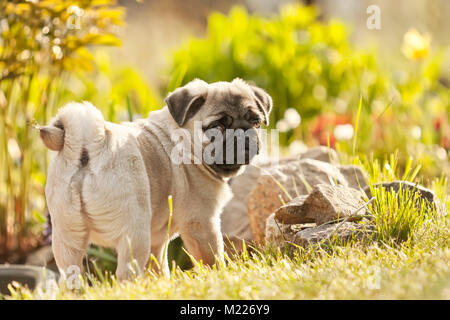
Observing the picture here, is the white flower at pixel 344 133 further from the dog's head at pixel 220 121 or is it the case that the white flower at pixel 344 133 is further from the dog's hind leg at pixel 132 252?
the dog's hind leg at pixel 132 252

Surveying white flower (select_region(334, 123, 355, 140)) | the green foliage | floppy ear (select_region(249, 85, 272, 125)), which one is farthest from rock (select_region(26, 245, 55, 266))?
the green foliage

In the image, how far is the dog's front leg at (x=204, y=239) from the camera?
3279 millimetres

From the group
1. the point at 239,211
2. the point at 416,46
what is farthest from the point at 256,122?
the point at 416,46

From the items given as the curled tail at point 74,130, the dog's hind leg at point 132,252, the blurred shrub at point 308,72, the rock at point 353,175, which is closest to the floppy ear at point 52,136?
the curled tail at point 74,130

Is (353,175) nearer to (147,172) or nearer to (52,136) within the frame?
(147,172)

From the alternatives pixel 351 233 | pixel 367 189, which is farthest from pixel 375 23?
pixel 351 233

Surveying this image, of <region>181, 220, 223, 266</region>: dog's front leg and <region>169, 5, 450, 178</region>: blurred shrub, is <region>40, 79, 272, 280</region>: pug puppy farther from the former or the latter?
<region>169, 5, 450, 178</region>: blurred shrub

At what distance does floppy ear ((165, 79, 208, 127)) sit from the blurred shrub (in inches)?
146

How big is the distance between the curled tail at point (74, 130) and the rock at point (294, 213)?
3.93ft

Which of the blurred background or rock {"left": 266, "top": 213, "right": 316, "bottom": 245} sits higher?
the blurred background

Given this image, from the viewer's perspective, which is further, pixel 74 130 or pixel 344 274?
pixel 74 130

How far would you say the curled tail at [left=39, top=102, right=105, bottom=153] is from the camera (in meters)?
2.88

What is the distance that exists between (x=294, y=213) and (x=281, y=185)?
71cm

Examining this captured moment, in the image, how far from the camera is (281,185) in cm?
420
